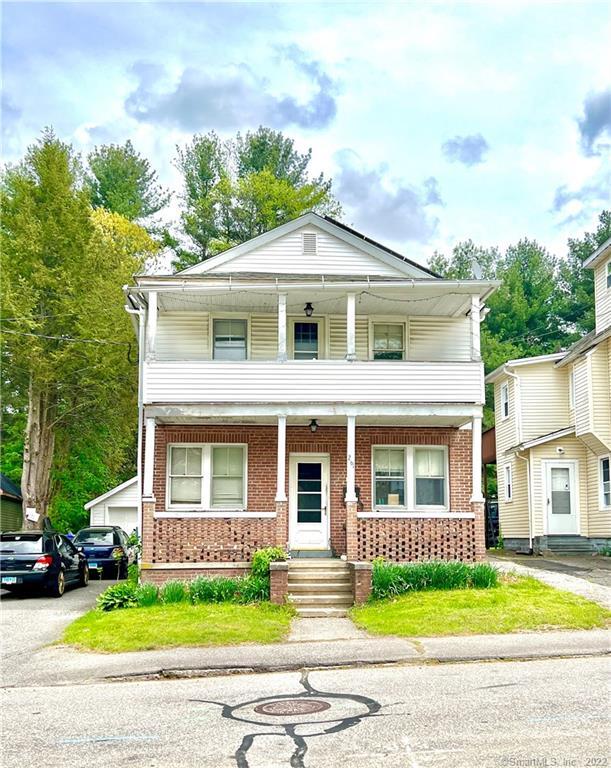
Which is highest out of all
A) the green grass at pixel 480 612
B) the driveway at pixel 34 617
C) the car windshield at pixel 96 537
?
the car windshield at pixel 96 537

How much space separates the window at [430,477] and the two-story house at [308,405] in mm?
32

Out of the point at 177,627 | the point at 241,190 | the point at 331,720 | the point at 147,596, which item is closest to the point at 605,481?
the point at 147,596

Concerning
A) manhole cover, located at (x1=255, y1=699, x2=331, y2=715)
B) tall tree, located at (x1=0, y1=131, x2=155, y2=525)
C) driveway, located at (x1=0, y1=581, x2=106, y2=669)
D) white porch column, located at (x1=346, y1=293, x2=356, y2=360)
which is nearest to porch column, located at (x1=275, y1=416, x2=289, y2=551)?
white porch column, located at (x1=346, y1=293, x2=356, y2=360)

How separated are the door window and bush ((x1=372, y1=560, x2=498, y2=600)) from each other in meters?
3.45

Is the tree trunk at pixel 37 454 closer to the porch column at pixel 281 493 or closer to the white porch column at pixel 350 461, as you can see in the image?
the porch column at pixel 281 493

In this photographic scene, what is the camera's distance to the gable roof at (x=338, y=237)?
21.2 meters

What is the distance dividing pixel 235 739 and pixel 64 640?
740cm

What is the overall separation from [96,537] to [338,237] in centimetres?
1078

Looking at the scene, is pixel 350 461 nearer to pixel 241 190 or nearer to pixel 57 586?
pixel 57 586

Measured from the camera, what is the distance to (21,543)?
19734 mm

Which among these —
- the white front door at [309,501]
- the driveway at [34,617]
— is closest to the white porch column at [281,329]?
the white front door at [309,501]

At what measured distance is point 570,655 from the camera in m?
12.0

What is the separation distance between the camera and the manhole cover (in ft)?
28.8

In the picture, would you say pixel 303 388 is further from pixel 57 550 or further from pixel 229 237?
pixel 229 237
